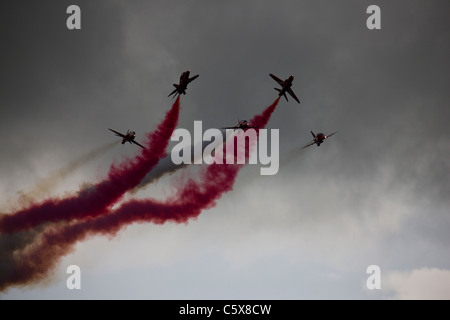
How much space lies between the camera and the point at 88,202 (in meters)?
110

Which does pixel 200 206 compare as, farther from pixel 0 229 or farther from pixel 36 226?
pixel 0 229

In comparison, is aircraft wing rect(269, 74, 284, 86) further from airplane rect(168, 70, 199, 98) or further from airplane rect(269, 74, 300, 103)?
airplane rect(168, 70, 199, 98)

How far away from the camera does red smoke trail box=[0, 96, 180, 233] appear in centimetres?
10812

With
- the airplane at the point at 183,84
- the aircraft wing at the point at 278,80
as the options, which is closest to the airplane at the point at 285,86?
the aircraft wing at the point at 278,80

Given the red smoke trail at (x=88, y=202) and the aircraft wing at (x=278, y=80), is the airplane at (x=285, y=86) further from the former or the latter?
the red smoke trail at (x=88, y=202)

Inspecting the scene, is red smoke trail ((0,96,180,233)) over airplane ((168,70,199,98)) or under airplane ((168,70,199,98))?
under

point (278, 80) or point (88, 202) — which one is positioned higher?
point (278, 80)

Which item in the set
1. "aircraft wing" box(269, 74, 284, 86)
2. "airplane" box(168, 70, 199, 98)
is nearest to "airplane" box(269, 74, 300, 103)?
"aircraft wing" box(269, 74, 284, 86)

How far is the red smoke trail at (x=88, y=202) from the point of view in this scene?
10812 cm

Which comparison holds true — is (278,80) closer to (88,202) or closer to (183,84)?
(183,84)

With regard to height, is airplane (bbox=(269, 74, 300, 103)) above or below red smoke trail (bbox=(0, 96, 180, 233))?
above

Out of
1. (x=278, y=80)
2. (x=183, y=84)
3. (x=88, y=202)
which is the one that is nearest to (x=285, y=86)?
(x=278, y=80)
